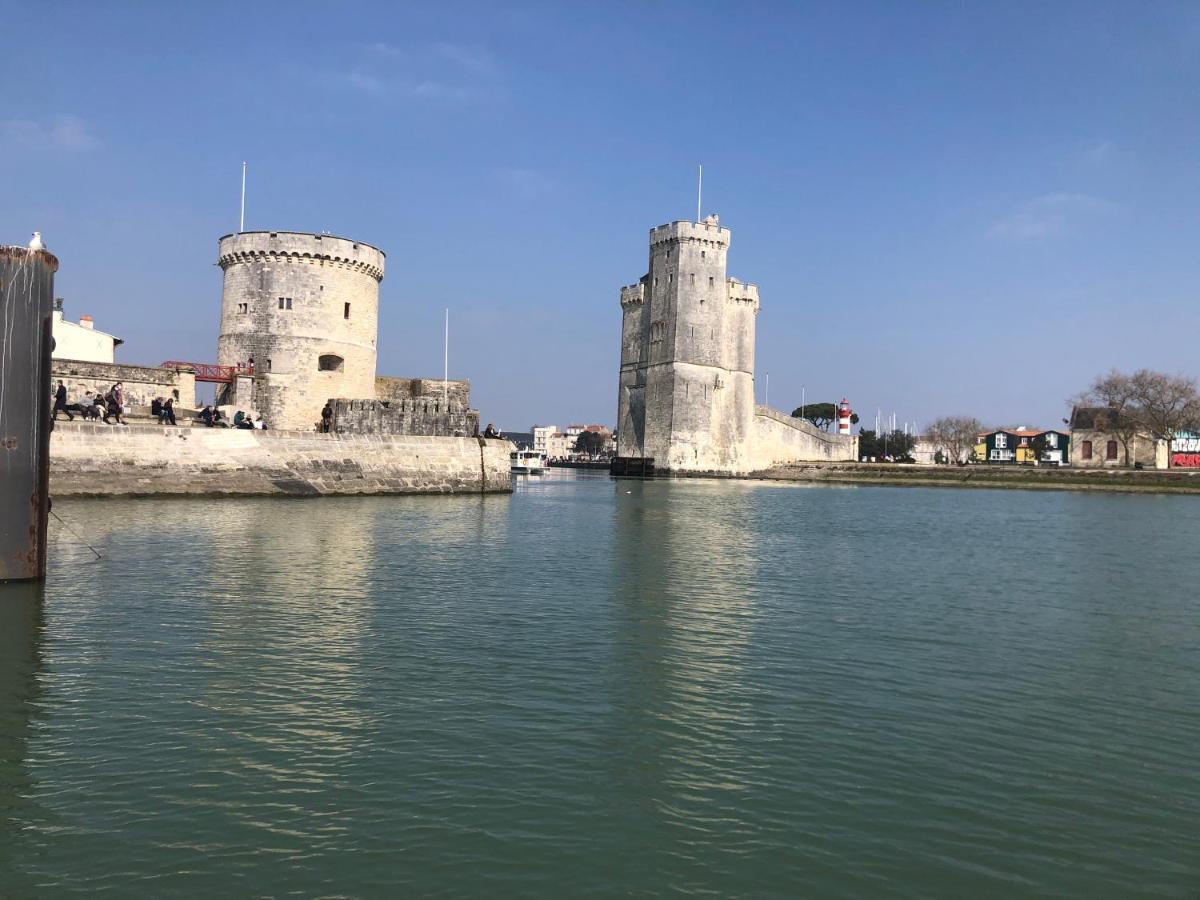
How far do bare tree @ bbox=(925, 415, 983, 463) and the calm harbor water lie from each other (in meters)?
92.7

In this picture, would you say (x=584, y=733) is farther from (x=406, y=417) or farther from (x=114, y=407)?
(x=406, y=417)

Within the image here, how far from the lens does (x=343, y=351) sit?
133ft

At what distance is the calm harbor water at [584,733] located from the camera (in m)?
4.67

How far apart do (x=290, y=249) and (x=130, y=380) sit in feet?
30.9

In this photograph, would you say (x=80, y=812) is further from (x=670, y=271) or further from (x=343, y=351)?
(x=670, y=271)

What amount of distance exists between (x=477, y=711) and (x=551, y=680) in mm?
1090

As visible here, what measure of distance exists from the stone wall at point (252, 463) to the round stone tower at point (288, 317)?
30.8 ft

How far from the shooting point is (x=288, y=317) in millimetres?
39250

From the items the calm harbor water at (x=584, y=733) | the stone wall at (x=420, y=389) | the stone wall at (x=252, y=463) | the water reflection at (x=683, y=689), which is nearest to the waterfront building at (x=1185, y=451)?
the stone wall at (x=420, y=389)

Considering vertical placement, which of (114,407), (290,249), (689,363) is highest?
(290,249)

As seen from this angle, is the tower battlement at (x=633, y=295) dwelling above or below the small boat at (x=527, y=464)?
above

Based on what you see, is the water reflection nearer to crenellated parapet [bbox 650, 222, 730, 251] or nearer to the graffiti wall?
crenellated parapet [bbox 650, 222, 730, 251]

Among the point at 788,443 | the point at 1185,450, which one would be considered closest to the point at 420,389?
the point at 788,443

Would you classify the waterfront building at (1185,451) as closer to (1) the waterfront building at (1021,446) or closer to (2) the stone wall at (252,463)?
(1) the waterfront building at (1021,446)
